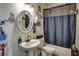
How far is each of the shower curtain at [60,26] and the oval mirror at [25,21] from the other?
7.0 inches

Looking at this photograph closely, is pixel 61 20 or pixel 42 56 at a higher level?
pixel 61 20

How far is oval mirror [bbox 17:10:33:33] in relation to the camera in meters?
1.88

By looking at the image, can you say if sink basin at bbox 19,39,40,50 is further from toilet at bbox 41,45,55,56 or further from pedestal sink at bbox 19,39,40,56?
toilet at bbox 41,45,55,56

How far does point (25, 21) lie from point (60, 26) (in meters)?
0.42

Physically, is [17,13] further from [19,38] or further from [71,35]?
[71,35]

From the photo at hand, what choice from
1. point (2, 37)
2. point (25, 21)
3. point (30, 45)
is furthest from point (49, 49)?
point (2, 37)

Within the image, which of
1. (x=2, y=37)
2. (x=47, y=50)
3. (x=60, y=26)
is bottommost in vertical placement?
(x=47, y=50)

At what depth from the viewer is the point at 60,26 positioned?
187cm

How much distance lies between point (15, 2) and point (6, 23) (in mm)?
269

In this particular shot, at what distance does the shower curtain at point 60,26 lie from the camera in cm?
184

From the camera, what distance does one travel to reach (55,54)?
1891 mm

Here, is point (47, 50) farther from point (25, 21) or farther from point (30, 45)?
point (25, 21)

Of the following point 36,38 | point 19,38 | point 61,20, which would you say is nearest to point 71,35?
point 61,20

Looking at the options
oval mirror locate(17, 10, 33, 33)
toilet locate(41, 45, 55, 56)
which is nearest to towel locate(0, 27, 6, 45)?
oval mirror locate(17, 10, 33, 33)
